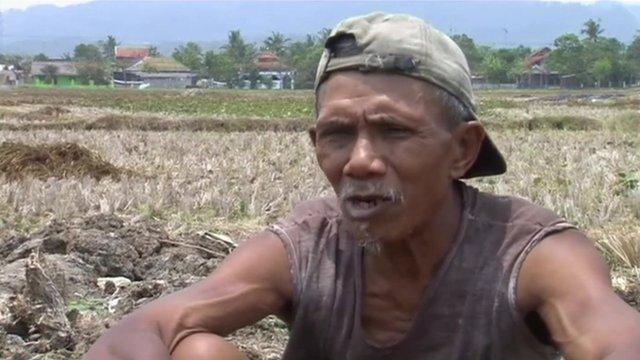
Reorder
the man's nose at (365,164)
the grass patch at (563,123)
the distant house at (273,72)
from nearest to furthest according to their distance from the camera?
the man's nose at (365,164) → the grass patch at (563,123) → the distant house at (273,72)

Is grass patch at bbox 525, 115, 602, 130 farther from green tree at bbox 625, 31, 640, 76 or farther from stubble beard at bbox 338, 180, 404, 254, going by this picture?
green tree at bbox 625, 31, 640, 76

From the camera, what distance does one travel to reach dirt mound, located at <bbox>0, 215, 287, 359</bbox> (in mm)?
3627

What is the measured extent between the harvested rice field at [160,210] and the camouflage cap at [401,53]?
4.70 feet

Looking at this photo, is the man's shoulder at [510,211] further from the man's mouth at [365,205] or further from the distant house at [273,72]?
the distant house at [273,72]

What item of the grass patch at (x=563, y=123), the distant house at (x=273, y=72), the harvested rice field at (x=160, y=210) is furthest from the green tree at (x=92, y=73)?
the harvested rice field at (x=160, y=210)

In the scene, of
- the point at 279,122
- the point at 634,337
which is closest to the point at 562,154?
the point at 279,122

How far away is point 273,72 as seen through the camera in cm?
10000

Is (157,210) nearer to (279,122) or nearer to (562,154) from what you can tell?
(562,154)

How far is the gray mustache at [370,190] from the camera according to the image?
2.18m

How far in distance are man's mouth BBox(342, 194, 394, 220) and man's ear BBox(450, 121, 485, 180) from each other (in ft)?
0.75

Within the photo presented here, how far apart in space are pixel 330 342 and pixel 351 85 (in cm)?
54

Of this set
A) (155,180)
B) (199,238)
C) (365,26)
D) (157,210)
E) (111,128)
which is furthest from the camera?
(111,128)

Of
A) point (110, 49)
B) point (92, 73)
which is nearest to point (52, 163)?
point (92, 73)

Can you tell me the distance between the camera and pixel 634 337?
2.00 meters
